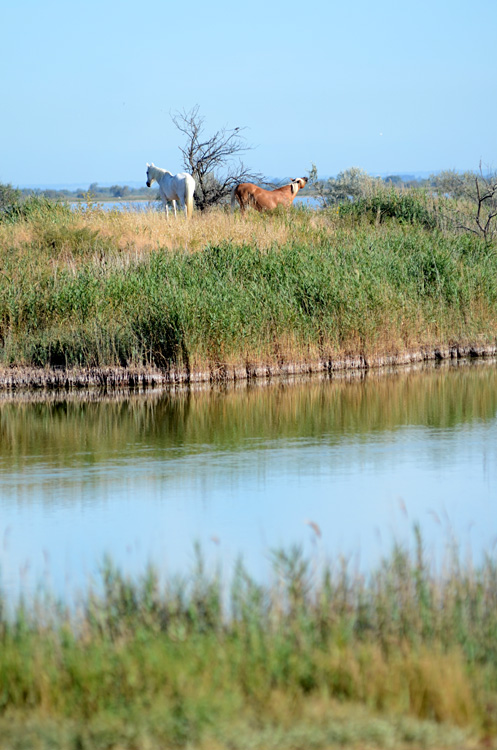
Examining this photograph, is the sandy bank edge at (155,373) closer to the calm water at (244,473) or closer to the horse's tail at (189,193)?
the calm water at (244,473)

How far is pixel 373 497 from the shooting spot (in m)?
8.78

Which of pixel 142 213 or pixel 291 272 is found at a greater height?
pixel 142 213

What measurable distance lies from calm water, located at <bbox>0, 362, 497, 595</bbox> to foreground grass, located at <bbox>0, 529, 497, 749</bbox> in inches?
41.1

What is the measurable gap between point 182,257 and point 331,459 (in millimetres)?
8129

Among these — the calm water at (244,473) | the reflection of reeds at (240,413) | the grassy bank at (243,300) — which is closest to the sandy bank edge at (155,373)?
the grassy bank at (243,300)

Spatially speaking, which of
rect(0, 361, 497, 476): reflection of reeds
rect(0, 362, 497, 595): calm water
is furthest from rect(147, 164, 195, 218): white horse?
rect(0, 362, 497, 595): calm water

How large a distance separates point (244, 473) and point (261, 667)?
17.6ft

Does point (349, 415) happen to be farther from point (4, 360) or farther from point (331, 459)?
point (4, 360)

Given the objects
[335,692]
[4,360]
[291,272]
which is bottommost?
[335,692]

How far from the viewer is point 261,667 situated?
4500mm

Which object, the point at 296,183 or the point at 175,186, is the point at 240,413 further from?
the point at 296,183

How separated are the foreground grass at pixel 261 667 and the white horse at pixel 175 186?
17.6 meters

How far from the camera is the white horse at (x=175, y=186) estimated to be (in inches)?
906

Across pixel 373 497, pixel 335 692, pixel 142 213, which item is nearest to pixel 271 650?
pixel 335 692
